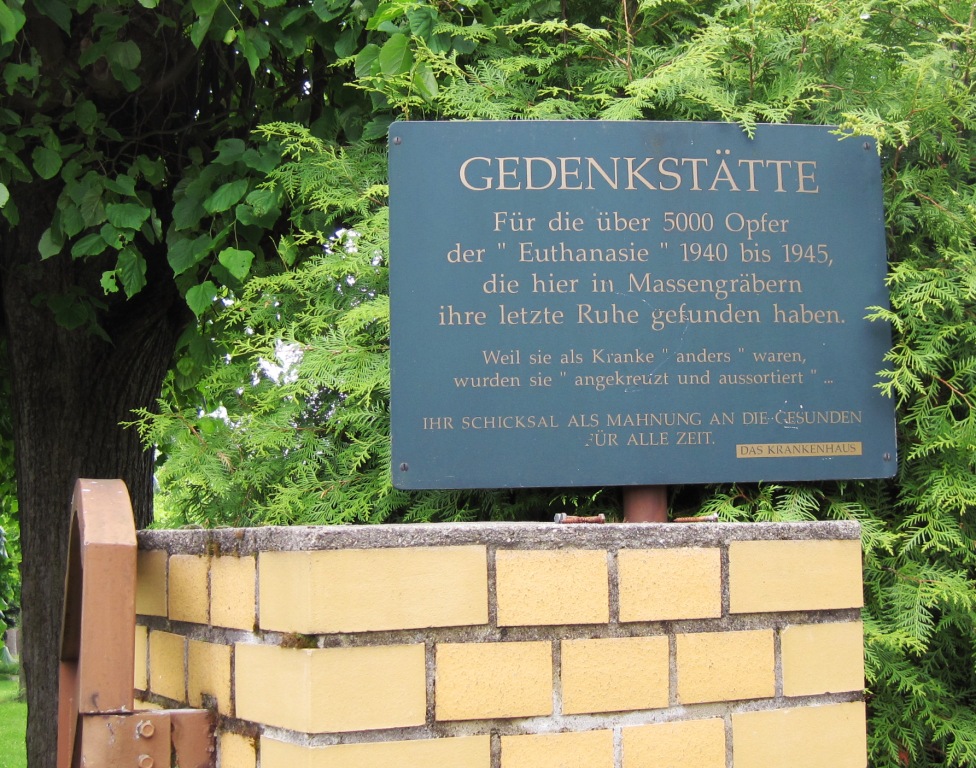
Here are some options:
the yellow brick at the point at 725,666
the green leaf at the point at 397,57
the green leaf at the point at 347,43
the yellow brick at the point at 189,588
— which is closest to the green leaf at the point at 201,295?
the green leaf at the point at 347,43

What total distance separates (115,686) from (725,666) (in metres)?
1.01

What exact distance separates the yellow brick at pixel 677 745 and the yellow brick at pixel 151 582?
933 mm

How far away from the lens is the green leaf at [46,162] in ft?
12.4

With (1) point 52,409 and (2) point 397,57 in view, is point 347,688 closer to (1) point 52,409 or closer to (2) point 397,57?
(2) point 397,57

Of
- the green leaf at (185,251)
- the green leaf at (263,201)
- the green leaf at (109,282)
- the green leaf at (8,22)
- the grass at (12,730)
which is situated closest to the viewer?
the green leaf at (263,201)

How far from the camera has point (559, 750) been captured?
64.2 inches

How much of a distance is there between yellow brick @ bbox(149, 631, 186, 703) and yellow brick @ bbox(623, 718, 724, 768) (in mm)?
832

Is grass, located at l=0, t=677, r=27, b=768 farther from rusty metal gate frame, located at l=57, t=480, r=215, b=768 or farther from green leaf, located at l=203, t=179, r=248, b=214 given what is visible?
rusty metal gate frame, located at l=57, t=480, r=215, b=768

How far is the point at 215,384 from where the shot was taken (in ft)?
9.92

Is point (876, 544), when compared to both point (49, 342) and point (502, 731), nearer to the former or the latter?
point (502, 731)

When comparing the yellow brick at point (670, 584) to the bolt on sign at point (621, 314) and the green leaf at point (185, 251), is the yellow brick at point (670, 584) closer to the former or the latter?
the bolt on sign at point (621, 314)

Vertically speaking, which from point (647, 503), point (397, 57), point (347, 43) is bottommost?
point (647, 503)

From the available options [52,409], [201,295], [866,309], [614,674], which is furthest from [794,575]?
[52,409]

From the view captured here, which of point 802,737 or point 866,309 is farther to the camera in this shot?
point 866,309
